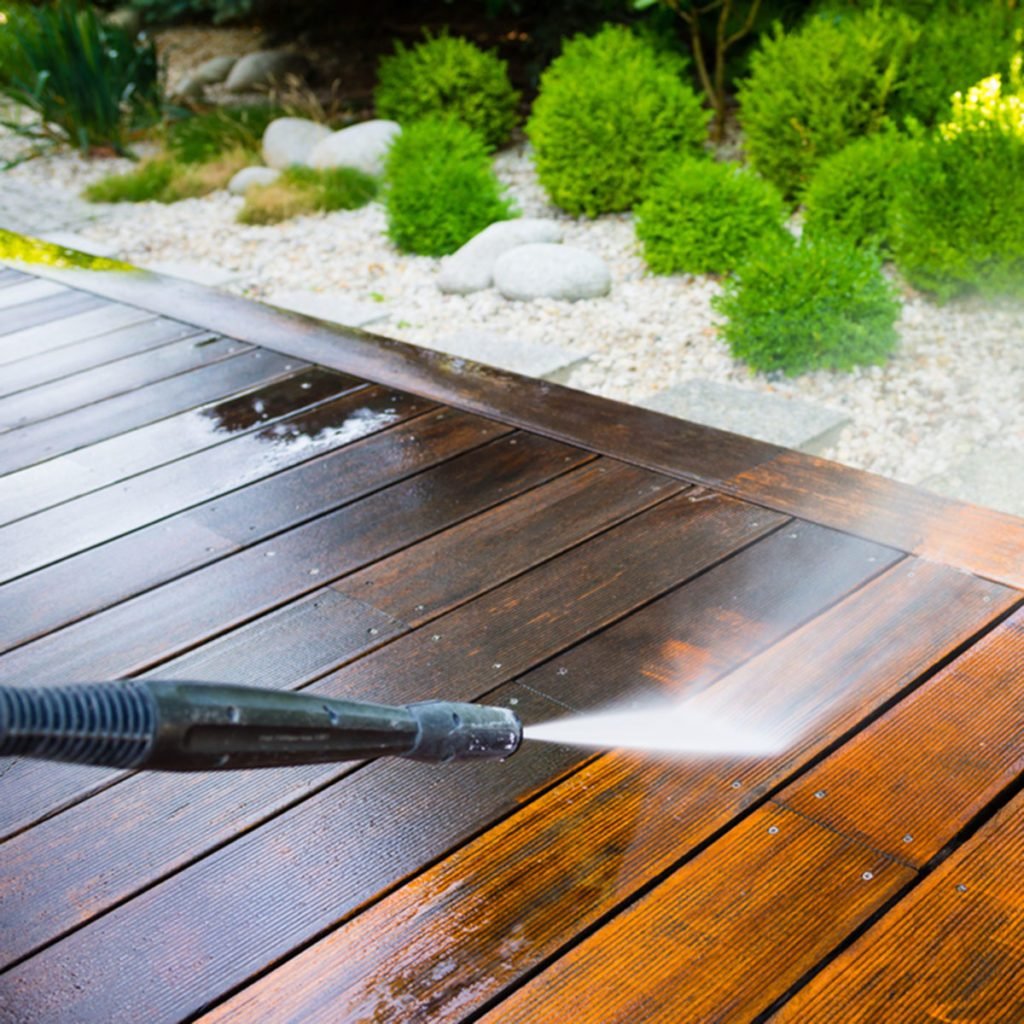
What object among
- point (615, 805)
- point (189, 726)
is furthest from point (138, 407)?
point (189, 726)

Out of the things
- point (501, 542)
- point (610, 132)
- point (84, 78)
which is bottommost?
point (501, 542)

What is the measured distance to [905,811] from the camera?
49.4 inches

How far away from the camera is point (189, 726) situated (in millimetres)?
712

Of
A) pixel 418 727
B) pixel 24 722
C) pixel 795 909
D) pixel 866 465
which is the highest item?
pixel 24 722

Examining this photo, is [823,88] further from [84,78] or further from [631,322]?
[84,78]

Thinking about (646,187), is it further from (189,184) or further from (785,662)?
(785,662)

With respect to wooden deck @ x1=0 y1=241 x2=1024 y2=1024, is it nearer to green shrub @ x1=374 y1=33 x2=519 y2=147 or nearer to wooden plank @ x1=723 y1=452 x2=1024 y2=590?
wooden plank @ x1=723 y1=452 x2=1024 y2=590

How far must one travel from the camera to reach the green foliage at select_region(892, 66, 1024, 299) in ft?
11.4

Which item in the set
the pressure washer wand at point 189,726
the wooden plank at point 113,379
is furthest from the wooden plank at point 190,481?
the pressure washer wand at point 189,726

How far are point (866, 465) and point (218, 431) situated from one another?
1.51 metres

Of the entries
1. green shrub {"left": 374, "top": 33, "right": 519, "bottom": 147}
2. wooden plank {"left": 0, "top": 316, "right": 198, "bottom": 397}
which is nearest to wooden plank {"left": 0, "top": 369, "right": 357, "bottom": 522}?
wooden plank {"left": 0, "top": 316, "right": 198, "bottom": 397}

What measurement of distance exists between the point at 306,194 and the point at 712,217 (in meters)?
2.04

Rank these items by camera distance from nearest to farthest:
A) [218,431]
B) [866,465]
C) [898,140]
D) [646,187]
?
1. [218,431]
2. [866,465]
3. [898,140]
4. [646,187]

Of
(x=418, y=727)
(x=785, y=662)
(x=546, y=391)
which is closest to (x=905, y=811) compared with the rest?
(x=785, y=662)
